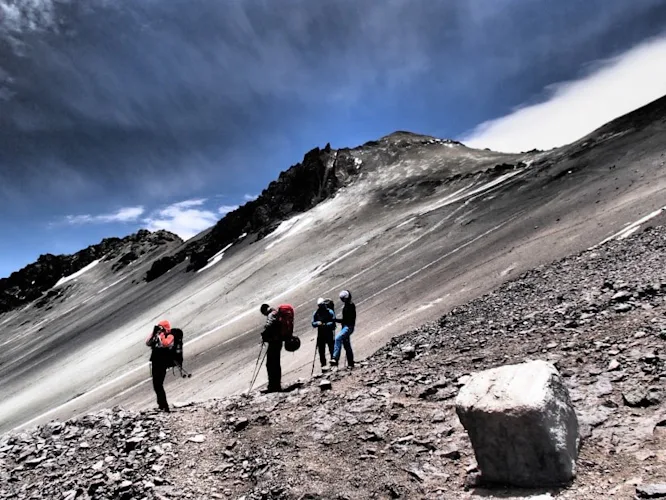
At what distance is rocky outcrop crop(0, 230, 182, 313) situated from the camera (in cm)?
14888

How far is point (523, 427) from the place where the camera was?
5.30 meters

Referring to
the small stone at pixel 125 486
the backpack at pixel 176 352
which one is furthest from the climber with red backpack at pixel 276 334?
the small stone at pixel 125 486

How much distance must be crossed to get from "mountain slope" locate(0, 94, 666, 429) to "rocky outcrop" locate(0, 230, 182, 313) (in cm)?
6968

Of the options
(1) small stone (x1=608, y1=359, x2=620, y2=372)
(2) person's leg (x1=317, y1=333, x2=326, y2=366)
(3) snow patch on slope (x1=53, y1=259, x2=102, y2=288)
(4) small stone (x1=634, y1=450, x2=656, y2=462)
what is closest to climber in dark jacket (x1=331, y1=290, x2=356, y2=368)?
(2) person's leg (x1=317, y1=333, x2=326, y2=366)

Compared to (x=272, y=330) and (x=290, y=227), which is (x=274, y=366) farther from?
(x=290, y=227)

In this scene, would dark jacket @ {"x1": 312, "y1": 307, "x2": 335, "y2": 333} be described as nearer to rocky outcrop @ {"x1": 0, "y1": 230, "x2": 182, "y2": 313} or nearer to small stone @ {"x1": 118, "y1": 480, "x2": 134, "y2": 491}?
small stone @ {"x1": 118, "y1": 480, "x2": 134, "y2": 491}

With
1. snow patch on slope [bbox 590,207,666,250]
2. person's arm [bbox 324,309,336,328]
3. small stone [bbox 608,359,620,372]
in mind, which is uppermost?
person's arm [bbox 324,309,336,328]

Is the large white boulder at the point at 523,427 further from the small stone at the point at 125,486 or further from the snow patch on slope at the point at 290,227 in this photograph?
the snow patch on slope at the point at 290,227

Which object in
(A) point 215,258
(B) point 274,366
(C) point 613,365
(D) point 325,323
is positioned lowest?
(C) point 613,365

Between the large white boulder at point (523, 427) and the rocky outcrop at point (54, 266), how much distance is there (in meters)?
142

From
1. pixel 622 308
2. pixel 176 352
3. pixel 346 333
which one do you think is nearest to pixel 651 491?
pixel 622 308

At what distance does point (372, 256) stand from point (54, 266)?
165172mm

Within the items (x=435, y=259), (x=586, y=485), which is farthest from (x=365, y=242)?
(x=586, y=485)

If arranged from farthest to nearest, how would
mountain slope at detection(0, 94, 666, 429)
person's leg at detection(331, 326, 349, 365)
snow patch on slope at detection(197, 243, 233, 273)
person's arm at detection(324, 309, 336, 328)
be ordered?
1. snow patch on slope at detection(197, 243, 233, 273)
2. mountain slope at detection(0, 94, 666, 429)
3. person's arm at detection(324, 309, 336, 328)
4. person's leg at detection(331, 326, 349, 365)
